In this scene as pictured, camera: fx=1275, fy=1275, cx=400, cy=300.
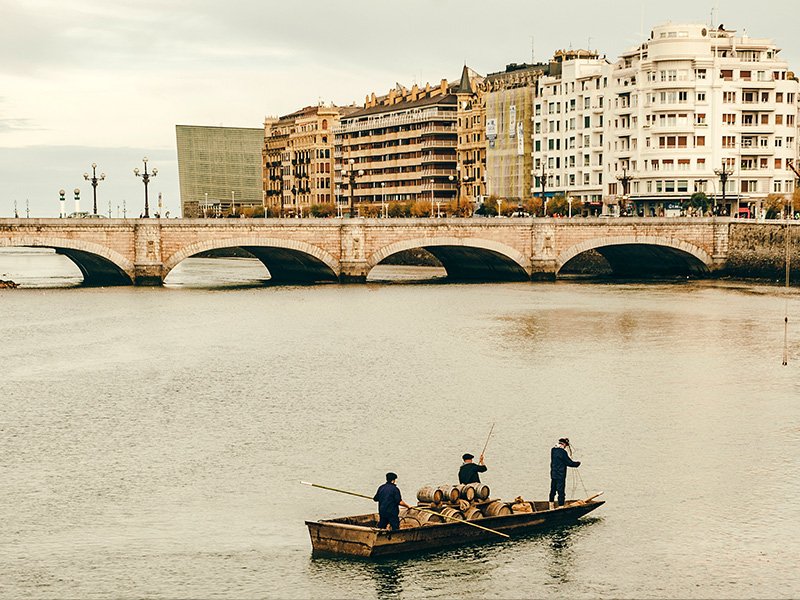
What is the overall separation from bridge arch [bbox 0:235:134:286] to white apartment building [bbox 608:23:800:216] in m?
55.2

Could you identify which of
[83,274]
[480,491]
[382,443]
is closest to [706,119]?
[83,274]

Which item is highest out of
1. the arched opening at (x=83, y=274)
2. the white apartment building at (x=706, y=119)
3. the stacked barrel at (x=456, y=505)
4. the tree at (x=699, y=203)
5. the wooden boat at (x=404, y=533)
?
the white apartment building at (x=706, y=119)

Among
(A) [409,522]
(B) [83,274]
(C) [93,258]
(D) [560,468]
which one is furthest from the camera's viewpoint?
(B) [83,274]

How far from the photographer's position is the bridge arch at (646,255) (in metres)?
105

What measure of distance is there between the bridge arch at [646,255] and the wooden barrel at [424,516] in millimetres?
78090

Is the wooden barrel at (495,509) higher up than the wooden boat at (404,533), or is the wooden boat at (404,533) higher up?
the wooden barrel at (495,509)

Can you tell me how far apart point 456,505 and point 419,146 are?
501ft

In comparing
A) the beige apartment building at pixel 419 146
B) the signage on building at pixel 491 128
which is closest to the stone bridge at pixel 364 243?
the signage on building at pixel 491 128

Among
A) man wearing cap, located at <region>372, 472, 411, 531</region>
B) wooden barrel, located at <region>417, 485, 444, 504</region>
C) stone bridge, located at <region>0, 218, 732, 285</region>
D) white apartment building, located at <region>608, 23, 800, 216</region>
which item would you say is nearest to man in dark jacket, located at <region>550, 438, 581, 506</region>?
wooden barrel, located at <region>417, 485, 444, 504</region>

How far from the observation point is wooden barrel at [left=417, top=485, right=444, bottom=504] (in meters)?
28.8

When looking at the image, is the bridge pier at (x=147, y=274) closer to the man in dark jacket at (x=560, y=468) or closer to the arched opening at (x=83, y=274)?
the arched opening at (x=83, y=274)

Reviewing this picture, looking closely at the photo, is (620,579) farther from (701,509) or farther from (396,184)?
(396,184)

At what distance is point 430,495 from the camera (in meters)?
28.9

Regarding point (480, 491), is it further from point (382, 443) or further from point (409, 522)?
point (382, 443)
